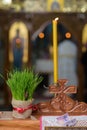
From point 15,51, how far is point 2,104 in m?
0.48

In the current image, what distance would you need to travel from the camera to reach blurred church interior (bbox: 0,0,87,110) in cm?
284

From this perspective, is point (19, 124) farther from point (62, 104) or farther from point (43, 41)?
point (43, 41)

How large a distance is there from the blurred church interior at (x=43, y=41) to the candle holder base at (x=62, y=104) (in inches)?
76.1

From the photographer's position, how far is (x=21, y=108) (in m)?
0.82

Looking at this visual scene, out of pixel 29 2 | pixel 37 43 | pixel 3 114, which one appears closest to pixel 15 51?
pixel 37 43

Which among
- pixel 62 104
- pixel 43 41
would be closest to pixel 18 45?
pixel 43 41

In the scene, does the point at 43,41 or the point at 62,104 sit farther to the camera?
the point at 43,41

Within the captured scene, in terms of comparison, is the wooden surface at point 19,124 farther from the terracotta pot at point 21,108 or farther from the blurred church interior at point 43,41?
the blurred church interior at point 43,41

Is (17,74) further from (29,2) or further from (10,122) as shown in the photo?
(29,2)

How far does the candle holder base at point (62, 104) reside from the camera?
883 mm

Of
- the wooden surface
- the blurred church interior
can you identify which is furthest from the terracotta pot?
the blurred church interior

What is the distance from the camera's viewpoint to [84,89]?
2.91m

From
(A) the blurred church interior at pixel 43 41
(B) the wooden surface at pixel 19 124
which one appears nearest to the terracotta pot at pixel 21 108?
(B) the wooden surface at pixel 19 124

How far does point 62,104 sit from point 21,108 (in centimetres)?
13
